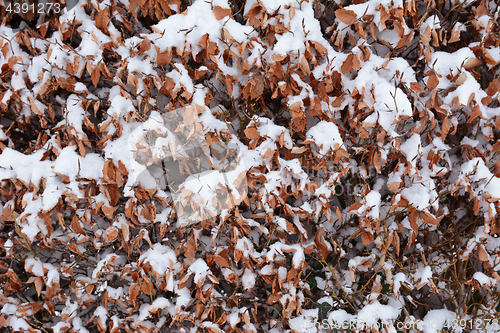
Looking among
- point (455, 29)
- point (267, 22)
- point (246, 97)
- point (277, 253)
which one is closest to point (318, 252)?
point (277, 253)

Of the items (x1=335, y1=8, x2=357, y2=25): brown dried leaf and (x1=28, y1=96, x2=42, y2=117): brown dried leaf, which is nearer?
(x1=335, y1=8, x2=357, y2=25): brown dried leaf

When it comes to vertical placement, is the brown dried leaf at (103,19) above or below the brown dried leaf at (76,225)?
above

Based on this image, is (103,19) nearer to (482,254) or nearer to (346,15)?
(346,15)

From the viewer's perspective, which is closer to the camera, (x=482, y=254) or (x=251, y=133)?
(x=251, y=133)

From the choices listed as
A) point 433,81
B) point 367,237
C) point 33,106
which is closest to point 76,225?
point 33,106

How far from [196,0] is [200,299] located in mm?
1456

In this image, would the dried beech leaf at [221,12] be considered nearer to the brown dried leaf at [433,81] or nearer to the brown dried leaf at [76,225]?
the brown dried leaf at [433,81]

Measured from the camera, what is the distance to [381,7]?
4.53 ft

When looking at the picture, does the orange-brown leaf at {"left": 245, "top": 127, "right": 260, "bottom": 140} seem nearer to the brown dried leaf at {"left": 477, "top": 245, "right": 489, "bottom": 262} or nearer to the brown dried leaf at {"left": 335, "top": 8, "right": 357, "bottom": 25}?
the brown dried leaf at {"left": 335, "top": 8, "right": 357, "bottom": 25}

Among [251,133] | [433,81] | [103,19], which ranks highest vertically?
[103,19]

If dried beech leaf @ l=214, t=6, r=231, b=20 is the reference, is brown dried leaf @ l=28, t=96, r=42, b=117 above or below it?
below

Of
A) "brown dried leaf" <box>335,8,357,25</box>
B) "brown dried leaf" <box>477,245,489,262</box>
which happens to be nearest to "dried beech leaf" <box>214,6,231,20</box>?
"brown dried leaf" <box>335,8,357,25</box>

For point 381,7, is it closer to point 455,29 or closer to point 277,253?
point 455,29

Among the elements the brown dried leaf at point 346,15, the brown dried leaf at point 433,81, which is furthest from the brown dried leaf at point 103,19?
the brown dried leaf at point 433,81
